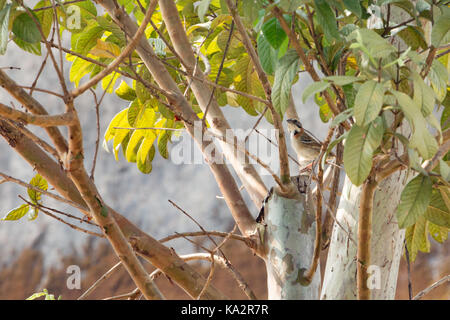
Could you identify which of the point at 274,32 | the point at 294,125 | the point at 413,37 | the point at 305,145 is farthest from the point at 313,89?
the point at 305,145

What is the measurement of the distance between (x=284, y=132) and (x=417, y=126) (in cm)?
31

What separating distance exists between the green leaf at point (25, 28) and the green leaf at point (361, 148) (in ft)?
1.62

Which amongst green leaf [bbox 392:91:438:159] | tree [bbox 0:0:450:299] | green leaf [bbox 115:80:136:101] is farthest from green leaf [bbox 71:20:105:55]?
green leaf [bbox 392:91:438:159]

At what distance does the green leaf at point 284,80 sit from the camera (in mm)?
763

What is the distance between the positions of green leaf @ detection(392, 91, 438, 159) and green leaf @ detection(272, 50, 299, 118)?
0.61 ft

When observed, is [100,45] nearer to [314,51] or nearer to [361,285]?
[314,51]

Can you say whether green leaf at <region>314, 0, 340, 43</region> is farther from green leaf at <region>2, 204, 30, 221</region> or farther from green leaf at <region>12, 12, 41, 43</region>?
green leaf at <region>2, 204, 30, 221</region>

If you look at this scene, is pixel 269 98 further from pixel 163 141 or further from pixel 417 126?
pixel 163 141

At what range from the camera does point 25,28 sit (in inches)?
32.0

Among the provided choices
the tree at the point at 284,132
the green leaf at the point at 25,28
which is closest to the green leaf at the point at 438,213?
the tree at the point at 284,132

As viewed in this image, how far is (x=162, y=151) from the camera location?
1.44 meters

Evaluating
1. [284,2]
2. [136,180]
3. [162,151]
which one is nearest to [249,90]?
[162,151]

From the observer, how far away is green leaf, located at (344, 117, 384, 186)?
665 mm
